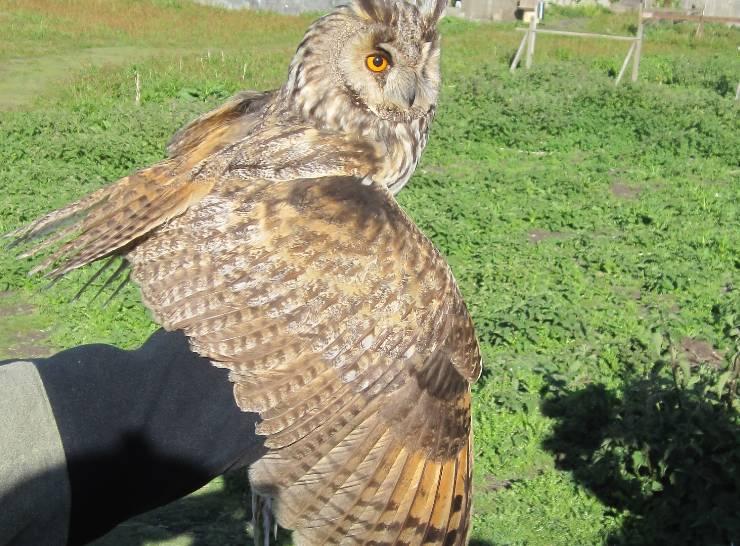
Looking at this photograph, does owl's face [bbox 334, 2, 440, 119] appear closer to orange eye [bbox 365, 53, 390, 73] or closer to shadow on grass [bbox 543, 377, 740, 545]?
orange eye [bbox 365, 53, 390, 73]

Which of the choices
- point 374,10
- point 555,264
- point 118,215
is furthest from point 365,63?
point 555,264

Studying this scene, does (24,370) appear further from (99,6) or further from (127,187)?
(99,6)

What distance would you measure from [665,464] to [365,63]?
2.51m

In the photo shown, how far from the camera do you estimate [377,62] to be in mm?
2861

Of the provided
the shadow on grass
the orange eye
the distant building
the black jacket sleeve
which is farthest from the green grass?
the distant building

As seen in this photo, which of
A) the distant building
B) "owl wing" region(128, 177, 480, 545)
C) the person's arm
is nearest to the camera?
the person's arm

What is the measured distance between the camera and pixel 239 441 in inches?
81.1

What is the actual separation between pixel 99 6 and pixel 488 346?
22.2m

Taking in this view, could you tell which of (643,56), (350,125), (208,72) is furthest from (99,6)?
(350,125)

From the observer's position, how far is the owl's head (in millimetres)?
2775

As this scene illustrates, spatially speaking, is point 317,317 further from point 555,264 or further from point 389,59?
point 555,264

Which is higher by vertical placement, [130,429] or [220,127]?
[220,127]

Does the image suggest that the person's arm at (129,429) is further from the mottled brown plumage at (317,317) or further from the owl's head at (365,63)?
the owl's head at (365,63)

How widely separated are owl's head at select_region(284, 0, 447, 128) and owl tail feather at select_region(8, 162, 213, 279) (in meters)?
0.54
